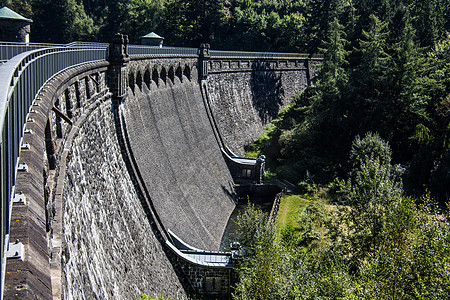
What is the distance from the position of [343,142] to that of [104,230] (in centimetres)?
3472

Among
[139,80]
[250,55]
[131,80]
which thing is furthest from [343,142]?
[131,80]

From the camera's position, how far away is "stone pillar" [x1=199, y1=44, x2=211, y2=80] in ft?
143

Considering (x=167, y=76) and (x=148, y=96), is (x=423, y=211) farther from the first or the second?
(x=167, y=76)

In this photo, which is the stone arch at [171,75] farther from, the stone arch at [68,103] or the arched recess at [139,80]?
the stone arch at [68,103]

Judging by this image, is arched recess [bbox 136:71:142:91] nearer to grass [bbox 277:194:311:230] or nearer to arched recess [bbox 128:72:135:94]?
arched recess [bbox 128:72:135:94]

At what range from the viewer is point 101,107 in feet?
74.5

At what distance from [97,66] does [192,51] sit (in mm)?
21084

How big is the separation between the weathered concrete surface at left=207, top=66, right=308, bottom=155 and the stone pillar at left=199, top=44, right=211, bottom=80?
1.87m

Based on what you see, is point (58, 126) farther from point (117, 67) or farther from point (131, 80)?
point (131, 80)

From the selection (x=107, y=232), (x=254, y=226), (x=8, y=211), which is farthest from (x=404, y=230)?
(x=8, y=211)

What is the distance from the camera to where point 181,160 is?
3356 centimetres

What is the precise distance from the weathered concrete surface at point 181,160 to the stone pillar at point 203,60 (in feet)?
5.23

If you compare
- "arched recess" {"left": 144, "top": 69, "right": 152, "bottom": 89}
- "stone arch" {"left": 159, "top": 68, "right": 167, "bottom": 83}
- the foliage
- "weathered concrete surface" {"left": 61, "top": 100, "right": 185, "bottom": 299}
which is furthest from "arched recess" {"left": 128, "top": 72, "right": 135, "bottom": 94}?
the foliage

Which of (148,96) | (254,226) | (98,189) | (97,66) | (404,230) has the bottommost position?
(254,226)
